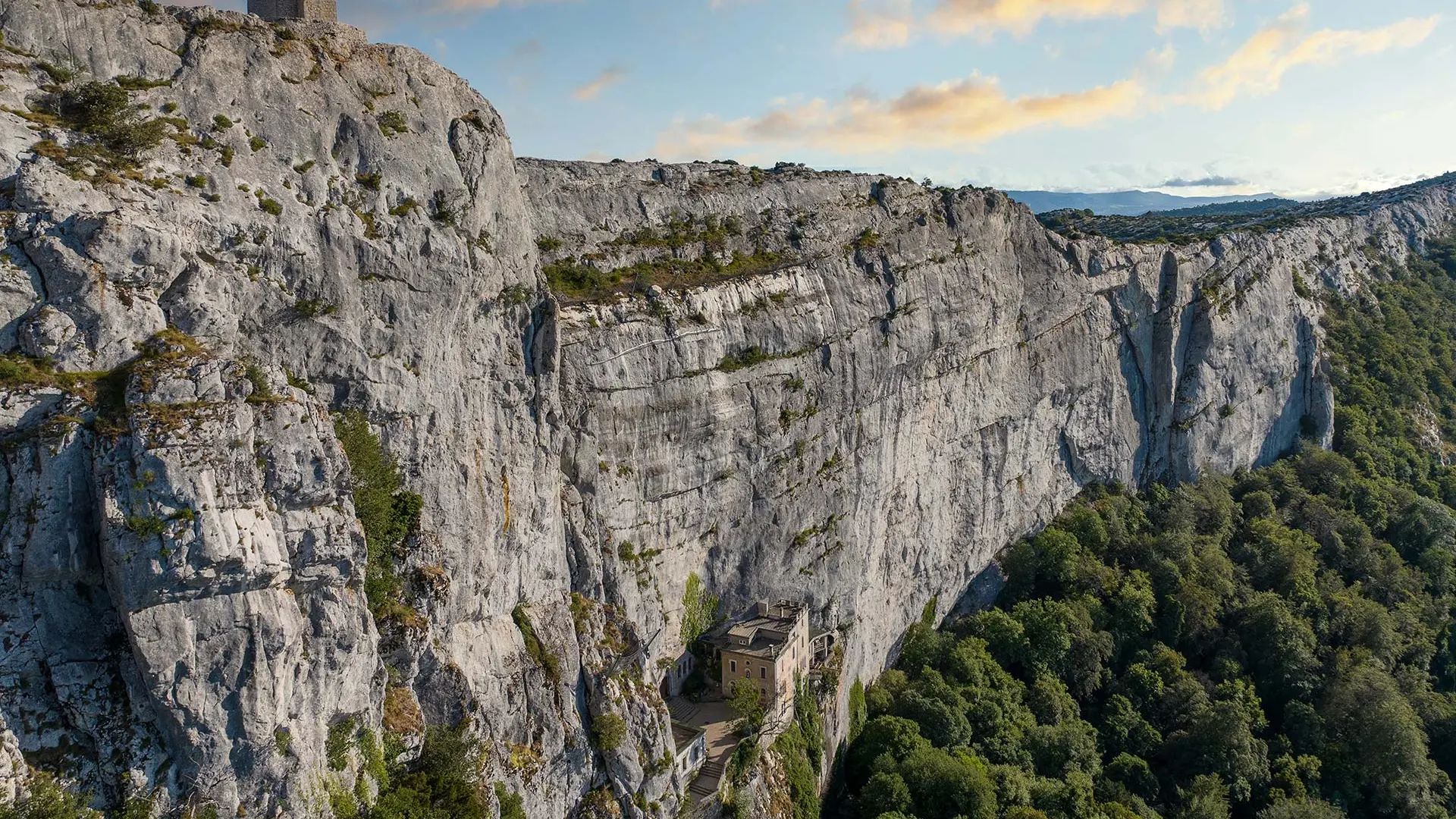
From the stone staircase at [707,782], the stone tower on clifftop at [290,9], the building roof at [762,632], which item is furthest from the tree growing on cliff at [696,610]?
the stone tower on clifftop at [290,9]

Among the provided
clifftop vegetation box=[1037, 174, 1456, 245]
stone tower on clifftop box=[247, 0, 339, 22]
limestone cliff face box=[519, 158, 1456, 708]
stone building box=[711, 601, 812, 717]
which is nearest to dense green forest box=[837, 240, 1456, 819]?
limestone cliff face box=[519, 158, 1456, 708]

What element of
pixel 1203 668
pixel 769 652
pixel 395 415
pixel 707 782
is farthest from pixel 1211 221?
pixel 395 415

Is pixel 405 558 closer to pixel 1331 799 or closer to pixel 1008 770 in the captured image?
pixel 1008 770

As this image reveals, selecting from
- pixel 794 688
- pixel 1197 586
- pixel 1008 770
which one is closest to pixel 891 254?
pixel 794 688

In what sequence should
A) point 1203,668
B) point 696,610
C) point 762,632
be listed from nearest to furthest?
point 696,610 → point 762,632 → point 1203,668

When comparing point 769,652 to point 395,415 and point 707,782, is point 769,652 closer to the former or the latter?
point 707,782

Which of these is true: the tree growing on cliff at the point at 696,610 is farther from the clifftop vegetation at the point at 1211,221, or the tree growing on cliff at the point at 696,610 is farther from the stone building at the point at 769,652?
the clifftop vegetation at the point at 1211,221
